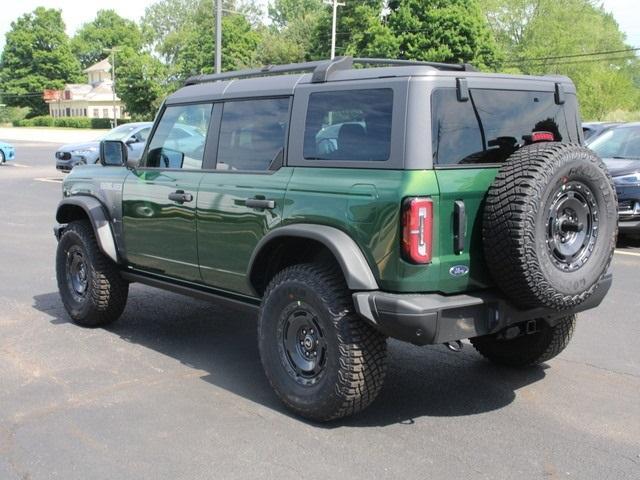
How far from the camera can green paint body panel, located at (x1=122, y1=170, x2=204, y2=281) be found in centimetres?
511

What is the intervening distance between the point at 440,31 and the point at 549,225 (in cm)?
4586

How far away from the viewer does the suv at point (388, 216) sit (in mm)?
3756

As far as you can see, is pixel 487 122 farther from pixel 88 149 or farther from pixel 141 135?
pixel 88 149

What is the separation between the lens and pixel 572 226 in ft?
13.2

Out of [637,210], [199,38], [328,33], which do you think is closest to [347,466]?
[637,210]

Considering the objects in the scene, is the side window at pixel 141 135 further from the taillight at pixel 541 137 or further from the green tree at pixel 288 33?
the green tree at pixel 288 33

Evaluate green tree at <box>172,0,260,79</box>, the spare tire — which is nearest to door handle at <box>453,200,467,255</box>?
the spare tire

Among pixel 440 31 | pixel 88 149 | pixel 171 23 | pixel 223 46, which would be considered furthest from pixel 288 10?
pixel 88 149

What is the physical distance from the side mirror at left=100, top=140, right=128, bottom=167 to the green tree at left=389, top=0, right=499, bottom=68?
42685mm

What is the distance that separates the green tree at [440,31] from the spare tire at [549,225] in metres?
44.2

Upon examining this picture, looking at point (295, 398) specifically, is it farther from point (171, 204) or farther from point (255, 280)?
point (171, 204)

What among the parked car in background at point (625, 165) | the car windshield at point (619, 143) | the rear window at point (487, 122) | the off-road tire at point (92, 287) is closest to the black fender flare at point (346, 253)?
the rear window at point (487, 122)

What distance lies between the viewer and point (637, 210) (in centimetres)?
1003

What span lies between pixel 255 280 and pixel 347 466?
4.80ft
